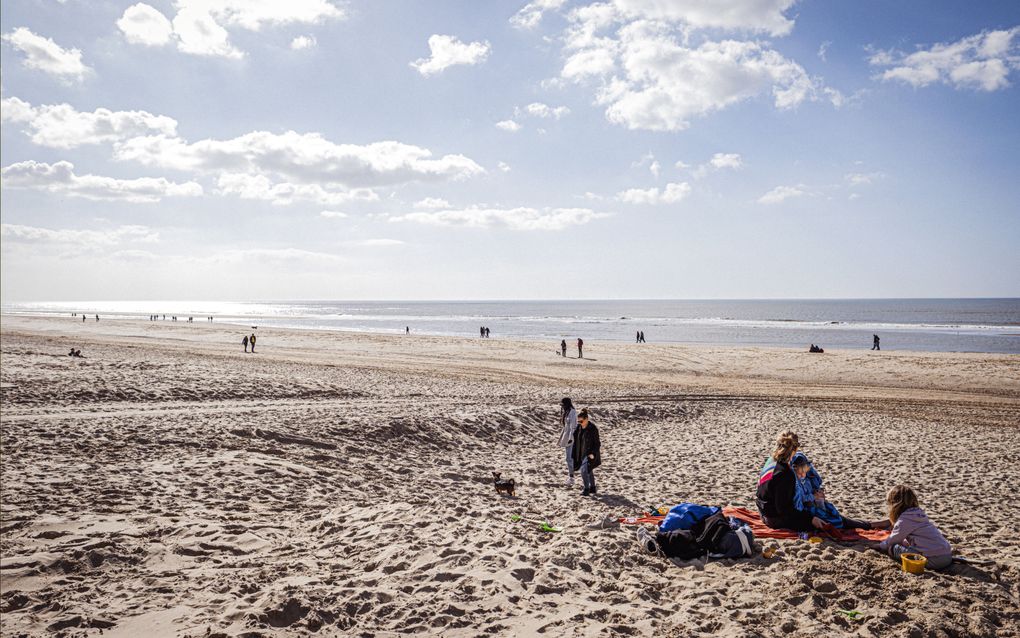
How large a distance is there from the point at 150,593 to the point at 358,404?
11.5 meters

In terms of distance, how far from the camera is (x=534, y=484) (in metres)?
11.1

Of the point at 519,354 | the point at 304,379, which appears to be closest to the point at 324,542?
the point at 304,379

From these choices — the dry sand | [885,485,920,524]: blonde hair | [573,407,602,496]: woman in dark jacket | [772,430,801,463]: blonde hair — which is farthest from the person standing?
[885,485,920,524]: blonde hair

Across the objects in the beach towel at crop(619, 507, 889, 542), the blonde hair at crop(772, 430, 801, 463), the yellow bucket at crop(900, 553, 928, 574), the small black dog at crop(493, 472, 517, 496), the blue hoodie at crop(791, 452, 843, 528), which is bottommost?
the small black dog at crop(493, 472, 517, 496)

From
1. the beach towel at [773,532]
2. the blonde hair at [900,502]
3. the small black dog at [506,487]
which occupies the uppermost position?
Answer: the blonde hair at [900,502]

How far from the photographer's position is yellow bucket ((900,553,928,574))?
6.11 m

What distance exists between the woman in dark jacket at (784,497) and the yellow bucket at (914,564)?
121 centimetres

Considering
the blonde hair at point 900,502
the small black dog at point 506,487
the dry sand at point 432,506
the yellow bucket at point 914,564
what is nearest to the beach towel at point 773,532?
the dry sand at point 432,506

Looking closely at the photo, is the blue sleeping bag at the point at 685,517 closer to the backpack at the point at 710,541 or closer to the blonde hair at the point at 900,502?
the backpack at the point at 710,541

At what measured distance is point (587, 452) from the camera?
33.9 feet

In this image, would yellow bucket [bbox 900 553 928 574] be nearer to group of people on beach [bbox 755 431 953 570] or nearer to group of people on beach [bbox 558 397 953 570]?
group of people on beach [bbox 558 397 953 570]

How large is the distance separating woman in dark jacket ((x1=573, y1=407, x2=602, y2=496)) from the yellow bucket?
16.0 feet

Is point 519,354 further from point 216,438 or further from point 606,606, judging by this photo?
point 606,606

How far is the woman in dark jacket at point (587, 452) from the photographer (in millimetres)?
10305
